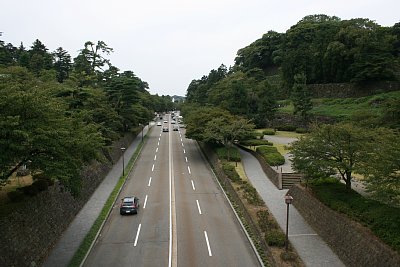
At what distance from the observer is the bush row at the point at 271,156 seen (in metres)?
35.6

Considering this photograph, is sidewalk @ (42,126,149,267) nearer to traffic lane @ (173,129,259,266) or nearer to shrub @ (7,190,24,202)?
shrub @ (7,190,24,202)

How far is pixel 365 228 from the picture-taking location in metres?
17.7

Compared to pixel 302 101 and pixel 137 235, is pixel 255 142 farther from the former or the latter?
pixel 137 235

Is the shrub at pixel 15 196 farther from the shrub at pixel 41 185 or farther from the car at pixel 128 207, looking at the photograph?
the car at pixel 128 207

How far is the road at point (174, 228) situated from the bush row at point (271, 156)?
5939 millimetres

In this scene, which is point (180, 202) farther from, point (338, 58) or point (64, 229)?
point (338, 58)

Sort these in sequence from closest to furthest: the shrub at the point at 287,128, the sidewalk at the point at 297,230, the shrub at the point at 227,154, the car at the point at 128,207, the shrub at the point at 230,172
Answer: the sidewalk at the point at 297,230, the car at the point at 128,207, the shrub at the point at 230,172, the shrub at the point at 227,154, the shrub at the point at 287,128

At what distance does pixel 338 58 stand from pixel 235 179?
143ft

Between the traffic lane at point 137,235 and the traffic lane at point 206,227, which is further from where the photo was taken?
the traffic lane at point 206,227

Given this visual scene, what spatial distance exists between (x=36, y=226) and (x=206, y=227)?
33.5 feet

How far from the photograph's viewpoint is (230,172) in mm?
34000

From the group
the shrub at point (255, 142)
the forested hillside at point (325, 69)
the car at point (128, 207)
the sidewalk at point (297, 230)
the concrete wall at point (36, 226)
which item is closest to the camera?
the concrete wall at point (36, 226)

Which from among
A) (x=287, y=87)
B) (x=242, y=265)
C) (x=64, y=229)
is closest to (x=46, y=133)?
(x=64, y=229)

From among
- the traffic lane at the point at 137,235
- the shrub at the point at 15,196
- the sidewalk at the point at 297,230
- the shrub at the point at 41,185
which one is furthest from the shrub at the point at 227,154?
the shrub at the point at 15,196
